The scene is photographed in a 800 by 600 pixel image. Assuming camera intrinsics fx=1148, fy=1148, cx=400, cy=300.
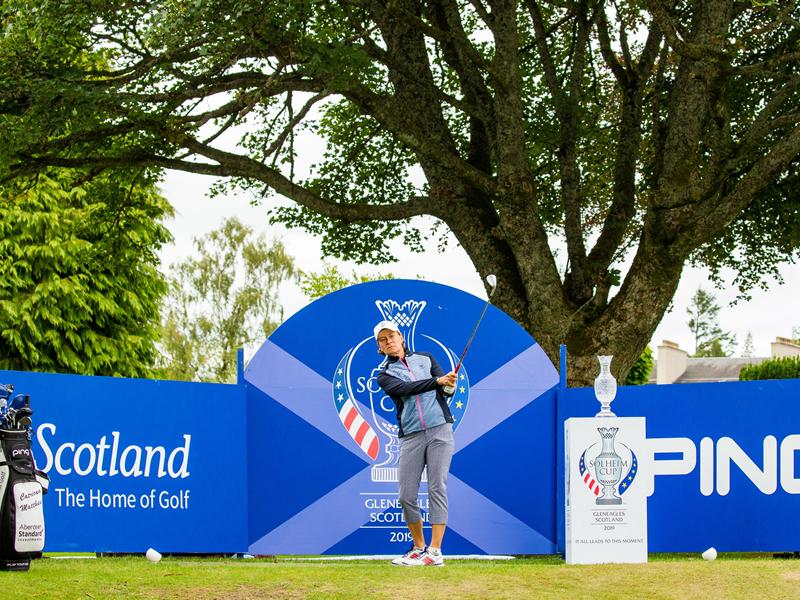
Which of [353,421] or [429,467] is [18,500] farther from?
[353,421]

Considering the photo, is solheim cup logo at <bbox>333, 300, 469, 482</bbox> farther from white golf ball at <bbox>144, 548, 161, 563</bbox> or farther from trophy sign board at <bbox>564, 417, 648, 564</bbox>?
white golf ball at <bbox>144, 548, 161, 563</bbox>

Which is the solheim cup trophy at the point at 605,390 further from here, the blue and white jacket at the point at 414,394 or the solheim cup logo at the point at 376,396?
the blue and white jacket at the point at 414,394

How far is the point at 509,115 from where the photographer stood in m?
16.0

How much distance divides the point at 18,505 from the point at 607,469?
499 cm

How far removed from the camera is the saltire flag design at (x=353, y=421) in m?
11.1

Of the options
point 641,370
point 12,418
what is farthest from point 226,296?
point 12,418

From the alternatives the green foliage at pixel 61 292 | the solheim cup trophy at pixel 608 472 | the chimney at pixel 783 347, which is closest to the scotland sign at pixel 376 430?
Result: the solheim cup trophy at pixel 608 472

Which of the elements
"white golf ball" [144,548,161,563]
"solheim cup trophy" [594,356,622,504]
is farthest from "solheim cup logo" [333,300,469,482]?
"white golf ball" [144,548,161,563]

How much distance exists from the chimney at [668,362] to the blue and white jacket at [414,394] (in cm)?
5742

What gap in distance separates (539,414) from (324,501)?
7.50ft

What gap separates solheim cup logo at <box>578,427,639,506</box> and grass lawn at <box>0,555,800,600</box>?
3.17 feet

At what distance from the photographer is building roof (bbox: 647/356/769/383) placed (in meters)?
69.9

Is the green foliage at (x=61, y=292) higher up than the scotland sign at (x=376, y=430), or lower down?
higher up

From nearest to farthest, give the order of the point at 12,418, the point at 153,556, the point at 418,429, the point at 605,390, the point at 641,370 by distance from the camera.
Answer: the point at 12,418
the point at 418,429
the point at 153,556
the point at 605,390
the point at 641,370
